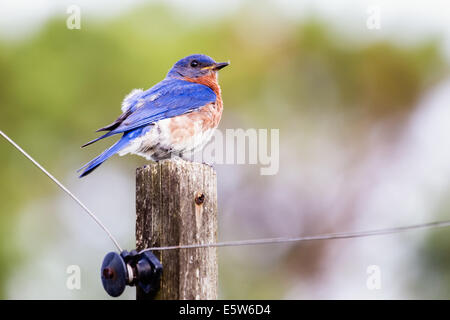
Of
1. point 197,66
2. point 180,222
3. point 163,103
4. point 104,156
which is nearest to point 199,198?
point 180,222

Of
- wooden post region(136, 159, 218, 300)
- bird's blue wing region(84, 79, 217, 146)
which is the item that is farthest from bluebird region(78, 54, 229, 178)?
wooden post region(136, 159, 218, 300)

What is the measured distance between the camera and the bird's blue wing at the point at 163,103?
19.2 ft

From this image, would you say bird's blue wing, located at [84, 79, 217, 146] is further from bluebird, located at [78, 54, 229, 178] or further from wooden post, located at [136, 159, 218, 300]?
wooden post, located at [136, 159, 218, 300]

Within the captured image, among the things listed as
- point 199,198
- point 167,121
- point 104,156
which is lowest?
point 199,198

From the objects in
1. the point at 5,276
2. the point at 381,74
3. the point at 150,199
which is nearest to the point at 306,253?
the point at 381,74

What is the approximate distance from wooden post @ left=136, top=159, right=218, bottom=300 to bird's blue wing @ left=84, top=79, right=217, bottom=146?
1.98 meters

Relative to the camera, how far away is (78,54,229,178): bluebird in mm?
5777

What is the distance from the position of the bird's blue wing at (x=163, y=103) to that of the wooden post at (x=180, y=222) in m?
1.98

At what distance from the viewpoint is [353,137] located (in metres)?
10.6

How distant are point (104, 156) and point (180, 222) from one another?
1720 mm

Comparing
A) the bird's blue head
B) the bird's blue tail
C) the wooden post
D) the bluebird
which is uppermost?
the bird's blue head

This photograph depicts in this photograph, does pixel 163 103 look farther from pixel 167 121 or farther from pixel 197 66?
pixel 197 66

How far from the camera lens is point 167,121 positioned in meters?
5.98
